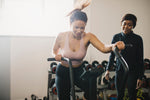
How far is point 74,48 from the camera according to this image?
3.80 ft

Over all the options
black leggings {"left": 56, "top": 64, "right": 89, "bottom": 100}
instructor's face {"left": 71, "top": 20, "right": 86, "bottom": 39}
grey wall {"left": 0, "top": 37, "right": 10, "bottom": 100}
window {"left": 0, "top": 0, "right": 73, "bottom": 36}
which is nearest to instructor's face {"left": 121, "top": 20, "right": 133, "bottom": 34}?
instructor's face {"left": 71, "top": 20, "right": 86, "bottom": 39}

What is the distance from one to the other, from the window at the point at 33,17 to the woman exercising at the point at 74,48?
1.48 meters

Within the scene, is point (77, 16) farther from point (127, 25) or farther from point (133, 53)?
point (133, 53)

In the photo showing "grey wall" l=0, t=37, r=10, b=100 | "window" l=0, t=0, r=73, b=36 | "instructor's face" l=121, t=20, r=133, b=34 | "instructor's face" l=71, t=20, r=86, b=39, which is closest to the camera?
"instructor's face" l=71, t=20, r=86, b=39

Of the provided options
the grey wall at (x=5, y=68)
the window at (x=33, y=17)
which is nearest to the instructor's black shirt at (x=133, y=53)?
the window at (x=33, y=17)

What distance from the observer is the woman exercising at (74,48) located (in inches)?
43.5

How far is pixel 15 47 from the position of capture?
2.54m

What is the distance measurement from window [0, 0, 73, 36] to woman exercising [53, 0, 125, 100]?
1.48 meters

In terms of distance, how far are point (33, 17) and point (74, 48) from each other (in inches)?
75.3

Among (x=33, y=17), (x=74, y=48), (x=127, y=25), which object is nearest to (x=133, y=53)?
(x=127, y=25)

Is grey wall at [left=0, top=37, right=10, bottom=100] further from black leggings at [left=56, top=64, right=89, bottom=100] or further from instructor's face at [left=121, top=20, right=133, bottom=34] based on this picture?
instructor's face at [left=121, top=20, right=133, bottom=34]

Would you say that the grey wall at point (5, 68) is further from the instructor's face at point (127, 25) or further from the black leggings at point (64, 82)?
the instructor's face at point (127, 25)

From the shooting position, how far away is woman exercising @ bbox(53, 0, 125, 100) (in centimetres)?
110

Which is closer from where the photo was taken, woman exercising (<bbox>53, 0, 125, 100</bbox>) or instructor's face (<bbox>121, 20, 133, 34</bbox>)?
woman exercising (<bbox>53, 0, 125, 100</bbox>)
